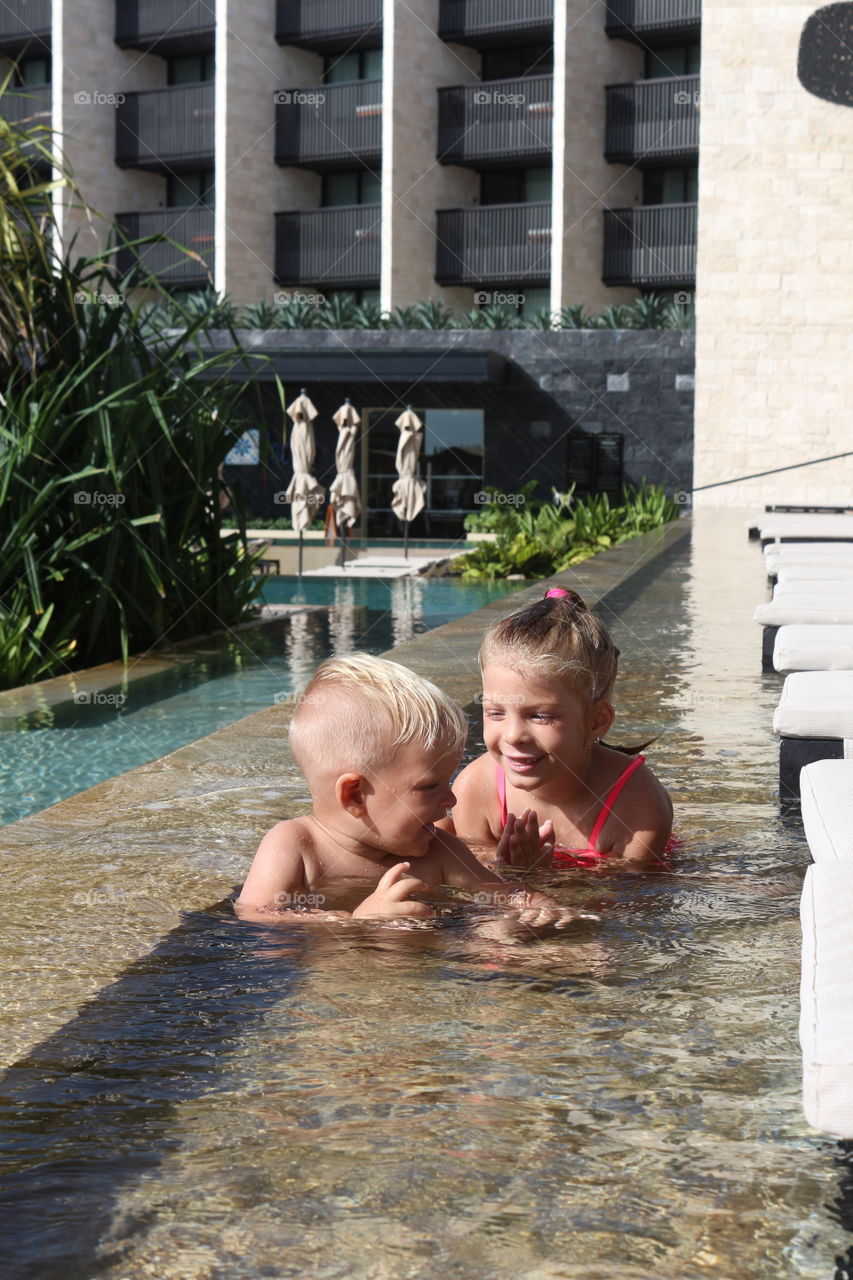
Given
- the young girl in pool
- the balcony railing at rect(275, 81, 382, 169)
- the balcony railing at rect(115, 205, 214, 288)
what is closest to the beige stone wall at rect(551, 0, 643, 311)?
the balcony railing at rect(275, 81, 382, 169)

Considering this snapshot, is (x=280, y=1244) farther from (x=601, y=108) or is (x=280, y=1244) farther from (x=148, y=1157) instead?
(x=601, y=108)

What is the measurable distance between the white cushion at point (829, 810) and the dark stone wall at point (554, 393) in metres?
21.9

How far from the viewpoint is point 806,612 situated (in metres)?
5.00

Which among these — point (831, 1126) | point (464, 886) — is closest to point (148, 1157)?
point (831, 1126)

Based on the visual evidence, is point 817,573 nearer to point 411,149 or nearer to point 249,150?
point 411,149

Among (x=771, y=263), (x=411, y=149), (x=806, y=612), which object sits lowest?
(x=806, y=612)

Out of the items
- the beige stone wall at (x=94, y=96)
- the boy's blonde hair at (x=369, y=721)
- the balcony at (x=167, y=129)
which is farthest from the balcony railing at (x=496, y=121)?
the boy's blonde hair at (x=369, y=721)

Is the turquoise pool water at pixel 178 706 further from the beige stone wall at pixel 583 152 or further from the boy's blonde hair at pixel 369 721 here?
the beige stone wall at pixel 583 152

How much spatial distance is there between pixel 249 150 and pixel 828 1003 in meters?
31.4

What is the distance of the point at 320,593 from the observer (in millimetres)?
16328

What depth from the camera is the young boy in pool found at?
2506mm

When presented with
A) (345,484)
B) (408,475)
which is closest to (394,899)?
(345,484)

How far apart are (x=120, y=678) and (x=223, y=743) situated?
393 cm

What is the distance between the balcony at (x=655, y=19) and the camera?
91.7 feet
